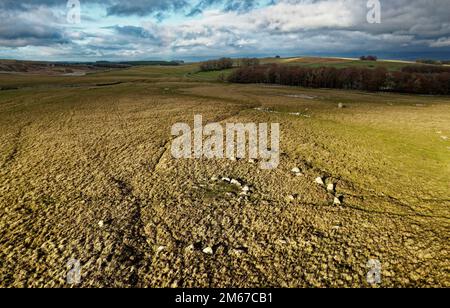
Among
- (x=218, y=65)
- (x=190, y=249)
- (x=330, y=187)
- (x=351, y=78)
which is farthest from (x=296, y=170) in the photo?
(x=218, y=65)

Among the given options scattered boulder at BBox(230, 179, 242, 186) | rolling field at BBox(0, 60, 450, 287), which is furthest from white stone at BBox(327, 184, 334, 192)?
scattered boulder at BBox(230, 179, 242, 186)

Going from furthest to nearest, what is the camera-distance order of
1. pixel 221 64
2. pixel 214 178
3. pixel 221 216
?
pixel 221 64
pixel 214 178
pixel 221 216

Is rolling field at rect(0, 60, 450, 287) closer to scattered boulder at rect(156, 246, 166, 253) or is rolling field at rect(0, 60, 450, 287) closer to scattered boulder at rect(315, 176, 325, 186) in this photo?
scattered boulder at rect(156, 246, 166, 253)

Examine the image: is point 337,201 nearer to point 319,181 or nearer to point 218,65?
point 319,181

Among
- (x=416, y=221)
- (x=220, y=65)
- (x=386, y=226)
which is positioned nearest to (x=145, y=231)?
(x=386, y=226)

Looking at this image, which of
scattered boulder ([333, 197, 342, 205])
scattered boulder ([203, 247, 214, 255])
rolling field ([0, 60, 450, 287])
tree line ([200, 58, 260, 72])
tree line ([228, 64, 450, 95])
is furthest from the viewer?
tree line ([200, 58, 260, 72])

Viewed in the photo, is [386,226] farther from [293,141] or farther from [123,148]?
[123,148]

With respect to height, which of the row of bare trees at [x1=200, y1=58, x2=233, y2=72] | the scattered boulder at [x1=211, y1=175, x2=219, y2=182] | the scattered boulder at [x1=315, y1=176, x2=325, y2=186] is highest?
the row of bare trees at [x1=200, y1=58, x2=233, y2=72]

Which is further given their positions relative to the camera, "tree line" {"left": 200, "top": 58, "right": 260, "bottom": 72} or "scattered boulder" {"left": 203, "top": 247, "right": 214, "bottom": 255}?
"tree line" {"left": 200, "top": 58, "right": 260, "bottom": 72}

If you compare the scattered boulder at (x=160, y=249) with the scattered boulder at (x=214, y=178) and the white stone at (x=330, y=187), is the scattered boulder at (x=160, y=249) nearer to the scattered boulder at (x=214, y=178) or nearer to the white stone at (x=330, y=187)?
the scattered boulder at (x=214, y=178)
